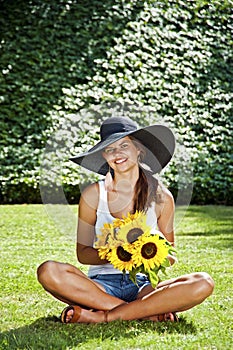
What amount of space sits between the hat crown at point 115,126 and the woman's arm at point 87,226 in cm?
29

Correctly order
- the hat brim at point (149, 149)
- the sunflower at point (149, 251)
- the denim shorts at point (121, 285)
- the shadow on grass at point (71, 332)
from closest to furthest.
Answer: the shadow on grass at point (71, 332)
the sunflower at point (149, 251)
the hat brim at point (149, 149)
the denim shorts at point (121, 285)

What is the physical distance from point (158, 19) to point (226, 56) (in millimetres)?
1059

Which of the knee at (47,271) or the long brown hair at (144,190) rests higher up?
the long brown hair at (144,190)

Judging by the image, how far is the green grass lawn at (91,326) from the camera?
3172 millimetres

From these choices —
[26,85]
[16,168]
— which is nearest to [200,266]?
[16,168]

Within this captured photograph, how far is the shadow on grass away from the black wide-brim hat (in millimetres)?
797

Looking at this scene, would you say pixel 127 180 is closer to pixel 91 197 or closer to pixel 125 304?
pixel 91 197

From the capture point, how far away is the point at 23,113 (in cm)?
949

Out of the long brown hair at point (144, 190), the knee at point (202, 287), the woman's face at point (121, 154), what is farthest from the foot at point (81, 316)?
the woman's face at point (121, 154)

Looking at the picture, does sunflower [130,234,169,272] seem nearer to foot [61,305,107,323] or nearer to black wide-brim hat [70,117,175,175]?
Result: foot [61,305,107,323]

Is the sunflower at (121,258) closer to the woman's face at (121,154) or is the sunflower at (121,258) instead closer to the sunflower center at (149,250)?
the sunflower center at (149,250)

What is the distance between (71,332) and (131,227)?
54 cm

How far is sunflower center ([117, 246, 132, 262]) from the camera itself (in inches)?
134

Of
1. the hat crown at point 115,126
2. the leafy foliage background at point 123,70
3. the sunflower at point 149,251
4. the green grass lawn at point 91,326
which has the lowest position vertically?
the leafy foliage background at point 123,70
